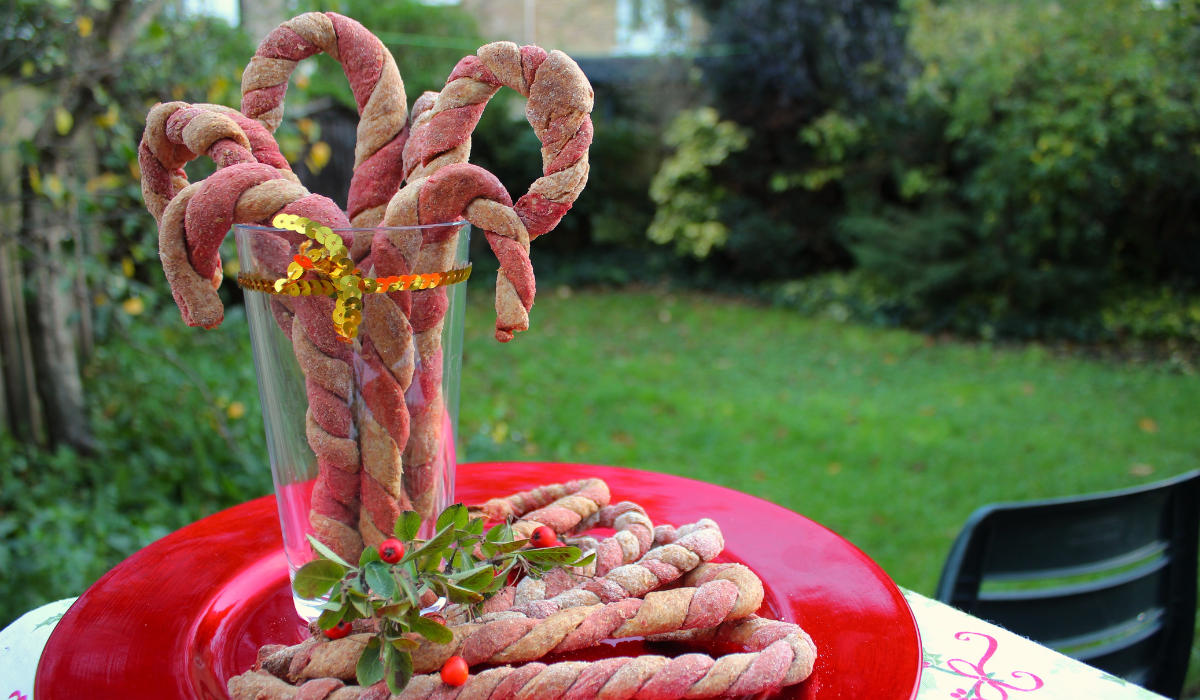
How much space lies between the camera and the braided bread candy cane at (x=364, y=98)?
901mm

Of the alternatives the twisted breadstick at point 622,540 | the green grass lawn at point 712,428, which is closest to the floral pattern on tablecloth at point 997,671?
the twisted breadstick at point 622,540

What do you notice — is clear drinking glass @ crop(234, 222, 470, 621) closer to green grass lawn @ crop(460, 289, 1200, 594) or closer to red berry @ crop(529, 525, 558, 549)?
red berry @ crop(529, 525, 558, 549)

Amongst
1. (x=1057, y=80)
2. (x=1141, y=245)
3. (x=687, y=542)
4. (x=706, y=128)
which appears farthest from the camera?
(x=706, y=128)

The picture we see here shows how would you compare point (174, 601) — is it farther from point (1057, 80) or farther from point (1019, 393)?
point (1057, 80)

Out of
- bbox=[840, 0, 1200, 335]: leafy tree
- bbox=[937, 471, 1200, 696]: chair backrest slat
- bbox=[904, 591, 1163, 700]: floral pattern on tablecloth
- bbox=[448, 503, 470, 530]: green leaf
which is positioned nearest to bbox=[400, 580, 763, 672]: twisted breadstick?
bbox=[448, 503, 470, 530]: green leaf

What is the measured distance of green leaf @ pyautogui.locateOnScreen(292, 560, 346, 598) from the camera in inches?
29.0

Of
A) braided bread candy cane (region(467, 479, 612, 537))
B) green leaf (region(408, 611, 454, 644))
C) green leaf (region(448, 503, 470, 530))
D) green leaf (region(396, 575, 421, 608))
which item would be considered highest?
green leaf (region(448, 503, 470, 530))

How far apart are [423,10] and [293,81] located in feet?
23.3

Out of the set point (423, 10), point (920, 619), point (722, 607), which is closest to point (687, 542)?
point (722, 607)

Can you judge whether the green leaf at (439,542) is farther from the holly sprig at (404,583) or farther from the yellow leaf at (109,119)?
the yellow leaf at (109,119)

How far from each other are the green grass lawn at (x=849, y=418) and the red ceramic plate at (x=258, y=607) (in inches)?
67.5

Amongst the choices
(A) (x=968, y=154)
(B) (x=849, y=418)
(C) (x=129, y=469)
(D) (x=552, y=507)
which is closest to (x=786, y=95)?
(A) (x=968, y=154)

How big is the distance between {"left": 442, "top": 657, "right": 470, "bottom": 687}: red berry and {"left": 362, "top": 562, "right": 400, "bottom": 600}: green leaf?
0.08 meters

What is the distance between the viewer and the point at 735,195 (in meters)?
8.13
